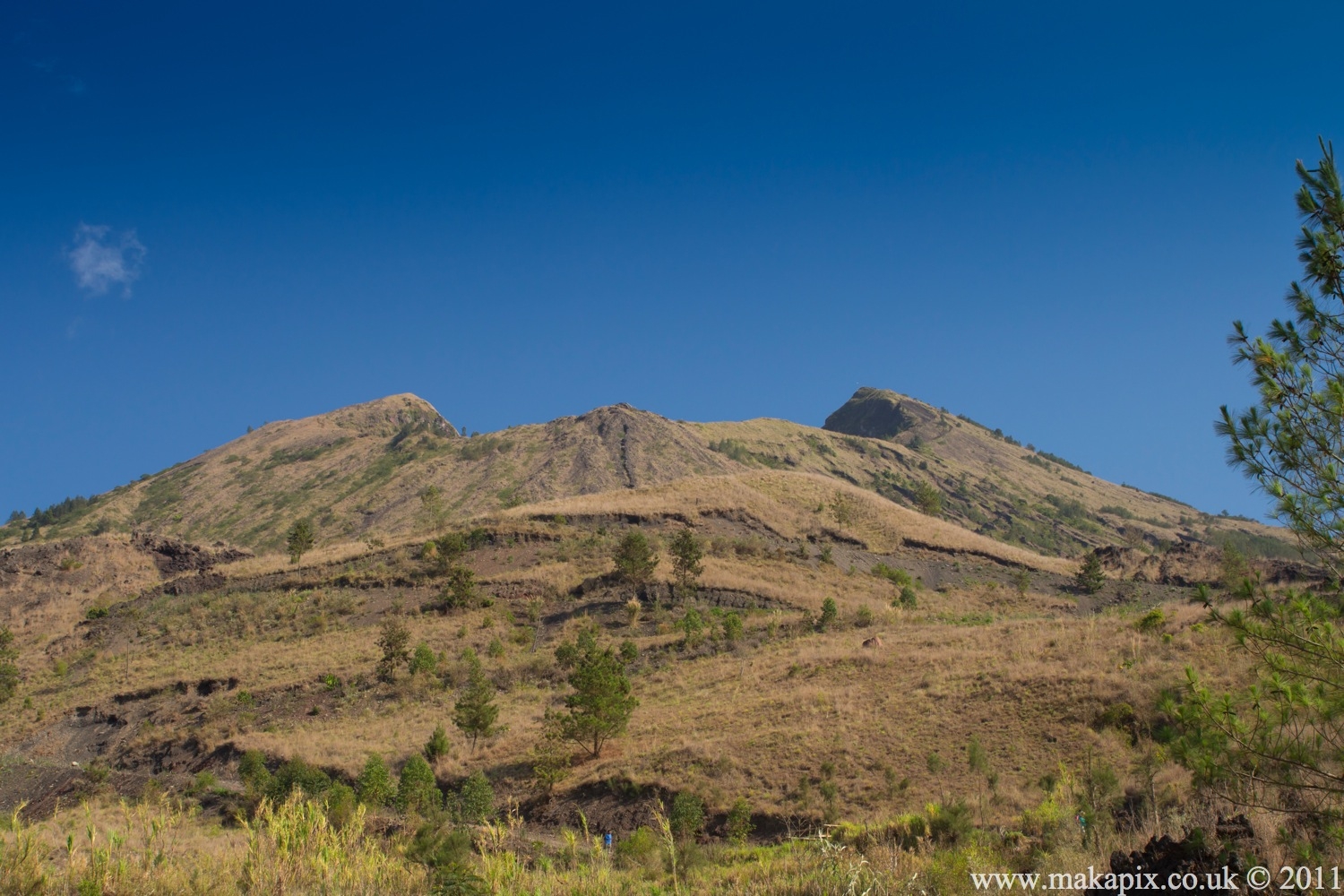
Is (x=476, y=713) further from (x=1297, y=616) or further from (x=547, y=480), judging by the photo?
(x=547, y=480)

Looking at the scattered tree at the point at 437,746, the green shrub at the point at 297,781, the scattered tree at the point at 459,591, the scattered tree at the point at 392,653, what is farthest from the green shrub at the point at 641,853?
the scattered tree at the point at 459,591

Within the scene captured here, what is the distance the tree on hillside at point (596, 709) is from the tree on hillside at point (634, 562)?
18944 millimetres

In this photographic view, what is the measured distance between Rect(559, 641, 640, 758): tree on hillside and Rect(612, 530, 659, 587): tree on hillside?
18944 mm

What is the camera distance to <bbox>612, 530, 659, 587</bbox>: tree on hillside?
1726 inches

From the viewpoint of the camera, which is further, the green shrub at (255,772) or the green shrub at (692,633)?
the green shrub at (692,633)

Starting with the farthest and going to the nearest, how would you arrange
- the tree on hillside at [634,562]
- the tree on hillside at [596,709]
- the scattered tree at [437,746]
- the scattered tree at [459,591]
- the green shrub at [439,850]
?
the tree on hillside at [634,562]
the scattered tree at [459,591]
the scattered tree at [437,746]
the tree on hillside at [596,709]
the green shrub at [439,850]

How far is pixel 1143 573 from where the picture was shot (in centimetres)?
6381

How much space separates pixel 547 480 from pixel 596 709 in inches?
3495

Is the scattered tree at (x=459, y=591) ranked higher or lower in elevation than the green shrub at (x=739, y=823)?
higher

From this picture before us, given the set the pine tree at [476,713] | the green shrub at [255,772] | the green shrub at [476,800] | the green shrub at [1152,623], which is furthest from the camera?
the pine tree at [476,713]

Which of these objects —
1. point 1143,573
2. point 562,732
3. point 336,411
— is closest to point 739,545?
point 562,732

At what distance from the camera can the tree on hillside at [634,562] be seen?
1726 inches

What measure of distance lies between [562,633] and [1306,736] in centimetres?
3596

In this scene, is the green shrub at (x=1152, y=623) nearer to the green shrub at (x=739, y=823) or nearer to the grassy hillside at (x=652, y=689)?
the grassy hillside at (x=652, y=689)
